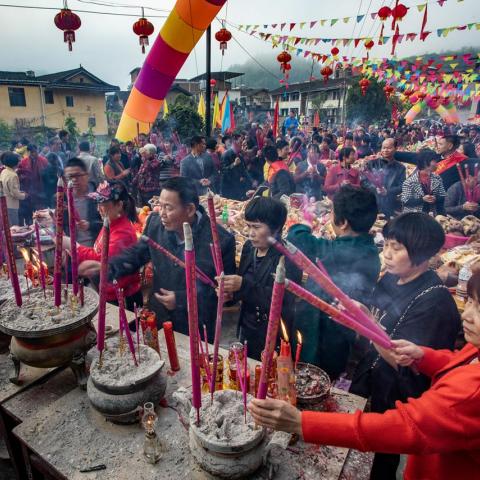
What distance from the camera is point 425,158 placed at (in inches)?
225

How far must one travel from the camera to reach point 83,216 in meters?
4.33

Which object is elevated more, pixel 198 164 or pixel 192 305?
pixel 198 164

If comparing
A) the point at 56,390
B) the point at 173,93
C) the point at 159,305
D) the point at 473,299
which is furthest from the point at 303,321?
the point at 173,93

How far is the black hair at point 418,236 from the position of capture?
2.08 m

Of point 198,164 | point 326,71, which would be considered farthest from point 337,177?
point 326,71

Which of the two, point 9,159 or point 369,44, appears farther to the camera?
point 369,44

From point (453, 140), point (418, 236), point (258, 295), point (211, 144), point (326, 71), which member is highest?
point (326, 71)

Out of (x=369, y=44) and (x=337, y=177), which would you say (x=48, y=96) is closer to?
(x=369, y=44)

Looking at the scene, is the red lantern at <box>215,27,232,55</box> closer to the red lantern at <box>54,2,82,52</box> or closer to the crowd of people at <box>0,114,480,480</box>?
the red lantern at <box>54,2,82,52</box>

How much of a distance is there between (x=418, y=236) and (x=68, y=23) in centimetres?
673

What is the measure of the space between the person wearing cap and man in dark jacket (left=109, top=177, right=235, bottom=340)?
5919mm

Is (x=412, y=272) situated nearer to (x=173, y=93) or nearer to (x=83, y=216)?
(x=83, y=216)

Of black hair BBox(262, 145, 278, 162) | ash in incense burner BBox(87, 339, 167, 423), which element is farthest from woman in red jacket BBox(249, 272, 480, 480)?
black hair BBox(262, 145, 278, 162)

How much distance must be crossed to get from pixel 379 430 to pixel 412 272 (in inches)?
46.3
